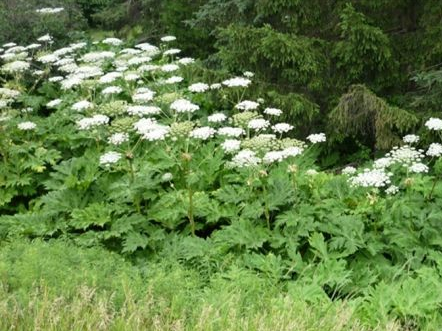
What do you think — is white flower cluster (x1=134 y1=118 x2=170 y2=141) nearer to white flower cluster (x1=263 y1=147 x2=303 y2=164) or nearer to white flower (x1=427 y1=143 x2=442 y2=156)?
white flower cluster (x1=263 y1=147 x2=303 y2=164)

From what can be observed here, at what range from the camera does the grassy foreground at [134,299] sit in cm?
342

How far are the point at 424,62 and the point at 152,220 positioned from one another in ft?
12.6

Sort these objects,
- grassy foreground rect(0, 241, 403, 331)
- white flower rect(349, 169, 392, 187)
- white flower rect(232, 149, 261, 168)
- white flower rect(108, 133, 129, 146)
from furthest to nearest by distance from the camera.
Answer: white flower rect(108, 133, 129, 146)
white flower rect(232, 149, 261, 168)
white flower rect(349, 169, 392, 187)
grassy foreground rect(0, 241, 403, 331)

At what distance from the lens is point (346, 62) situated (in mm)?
7027

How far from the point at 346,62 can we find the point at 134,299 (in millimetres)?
4405

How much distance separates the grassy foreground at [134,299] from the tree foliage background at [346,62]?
9.40 ft

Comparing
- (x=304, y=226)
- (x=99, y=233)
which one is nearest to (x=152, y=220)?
(x=99, y=233)

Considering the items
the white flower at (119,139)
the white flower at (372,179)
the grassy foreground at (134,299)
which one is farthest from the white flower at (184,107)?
the white flower at (372,179)

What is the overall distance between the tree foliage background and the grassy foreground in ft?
9.40

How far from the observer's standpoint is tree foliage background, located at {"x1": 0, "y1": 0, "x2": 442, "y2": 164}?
6527 mm

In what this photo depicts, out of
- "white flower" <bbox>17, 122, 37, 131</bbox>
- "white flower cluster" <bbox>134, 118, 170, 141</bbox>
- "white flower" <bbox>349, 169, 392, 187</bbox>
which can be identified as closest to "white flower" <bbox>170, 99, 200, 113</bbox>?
"white flower cluster" <bbox>134, 118, 170, 141</bbox>

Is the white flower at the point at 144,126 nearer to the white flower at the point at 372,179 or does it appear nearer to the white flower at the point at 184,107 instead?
the white flower at the point at 184,107

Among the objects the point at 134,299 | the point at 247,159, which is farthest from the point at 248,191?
the point at 134,299

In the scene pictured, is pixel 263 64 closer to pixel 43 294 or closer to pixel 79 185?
pixel 79 185
